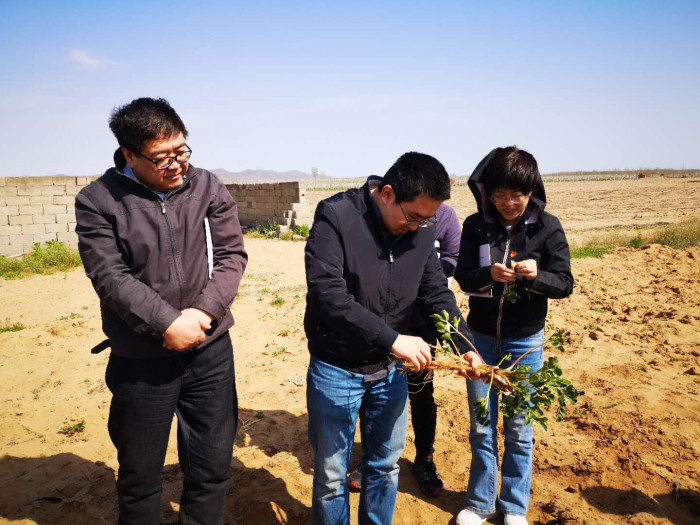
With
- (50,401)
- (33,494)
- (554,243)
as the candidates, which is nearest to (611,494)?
(554,243)

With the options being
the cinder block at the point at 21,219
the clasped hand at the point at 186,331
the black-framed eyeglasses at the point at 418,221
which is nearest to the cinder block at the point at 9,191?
the cinder block at the point at 21,219

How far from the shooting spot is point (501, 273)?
8.00ft

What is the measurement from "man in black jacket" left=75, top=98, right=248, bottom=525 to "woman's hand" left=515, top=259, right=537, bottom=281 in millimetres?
1412

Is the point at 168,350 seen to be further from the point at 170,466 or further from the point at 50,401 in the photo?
the point at 50,401

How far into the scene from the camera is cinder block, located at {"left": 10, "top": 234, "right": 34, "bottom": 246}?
11554mm

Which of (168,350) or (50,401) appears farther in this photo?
(50,401)

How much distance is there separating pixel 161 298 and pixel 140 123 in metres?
0.73

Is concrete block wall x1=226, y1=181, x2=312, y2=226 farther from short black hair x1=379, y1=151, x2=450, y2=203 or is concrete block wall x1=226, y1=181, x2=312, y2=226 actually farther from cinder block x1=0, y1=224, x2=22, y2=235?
short black hair x1=379, y1=151, x2=450, y2=203

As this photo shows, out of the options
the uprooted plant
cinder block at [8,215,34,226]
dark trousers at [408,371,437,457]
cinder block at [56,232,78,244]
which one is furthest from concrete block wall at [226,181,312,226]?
the uprooted plant

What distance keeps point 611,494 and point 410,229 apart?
8.12 feet

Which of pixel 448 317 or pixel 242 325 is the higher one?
pixel 448 317

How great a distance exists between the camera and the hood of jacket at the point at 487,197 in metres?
2.53

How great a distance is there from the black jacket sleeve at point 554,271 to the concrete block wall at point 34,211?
485 inches

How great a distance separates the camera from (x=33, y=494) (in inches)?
122
